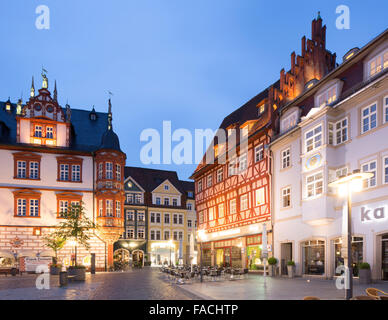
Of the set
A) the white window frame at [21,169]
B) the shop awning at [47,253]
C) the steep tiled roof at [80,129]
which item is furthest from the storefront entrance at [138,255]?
the white window frame at [21,169]

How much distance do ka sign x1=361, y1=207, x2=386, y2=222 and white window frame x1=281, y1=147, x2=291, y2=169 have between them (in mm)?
7847

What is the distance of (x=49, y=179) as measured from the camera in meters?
38.6

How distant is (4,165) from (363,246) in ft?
101

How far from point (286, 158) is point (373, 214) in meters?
9.21

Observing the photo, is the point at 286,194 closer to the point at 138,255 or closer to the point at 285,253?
the point at 285,253

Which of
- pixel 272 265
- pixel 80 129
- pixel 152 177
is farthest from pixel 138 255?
pixel 272 265

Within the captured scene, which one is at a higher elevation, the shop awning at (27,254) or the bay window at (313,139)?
the bay window at (313,139)

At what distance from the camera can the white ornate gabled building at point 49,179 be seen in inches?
1455

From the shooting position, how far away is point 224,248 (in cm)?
3878

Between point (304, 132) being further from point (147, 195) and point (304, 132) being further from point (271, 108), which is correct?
point (147, 195)

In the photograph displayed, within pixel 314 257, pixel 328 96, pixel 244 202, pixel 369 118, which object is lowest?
pixel 314 257

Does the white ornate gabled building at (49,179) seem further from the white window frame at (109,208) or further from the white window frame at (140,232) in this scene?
the white window frame at (140,232)

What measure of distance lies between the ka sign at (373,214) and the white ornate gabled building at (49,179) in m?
24.8

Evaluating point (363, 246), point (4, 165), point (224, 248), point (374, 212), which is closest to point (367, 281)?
point (363, 246)
